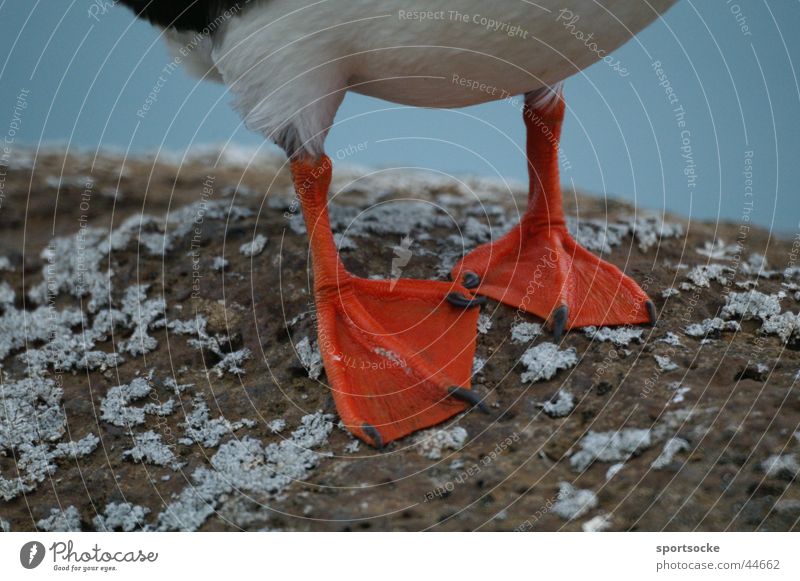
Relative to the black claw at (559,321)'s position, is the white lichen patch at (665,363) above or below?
below

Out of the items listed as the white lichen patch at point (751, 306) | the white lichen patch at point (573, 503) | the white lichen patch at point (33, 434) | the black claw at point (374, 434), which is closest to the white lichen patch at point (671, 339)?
the white lichen patch at point (751, 306)

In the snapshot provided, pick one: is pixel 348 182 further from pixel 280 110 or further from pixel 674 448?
pixel 674 448

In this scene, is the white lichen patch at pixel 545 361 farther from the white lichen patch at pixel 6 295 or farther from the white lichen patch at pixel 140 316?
the white lichen patch at pixel 6 295

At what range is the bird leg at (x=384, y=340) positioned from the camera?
2.76 meters

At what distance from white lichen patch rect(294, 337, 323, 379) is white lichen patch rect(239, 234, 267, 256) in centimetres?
80

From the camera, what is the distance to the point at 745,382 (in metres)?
2.57

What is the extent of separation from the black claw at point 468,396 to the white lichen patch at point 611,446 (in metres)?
0.40

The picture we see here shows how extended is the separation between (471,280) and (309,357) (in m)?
0.80

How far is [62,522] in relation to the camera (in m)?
2.57

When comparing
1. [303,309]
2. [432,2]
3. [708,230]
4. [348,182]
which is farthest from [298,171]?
[708,230]

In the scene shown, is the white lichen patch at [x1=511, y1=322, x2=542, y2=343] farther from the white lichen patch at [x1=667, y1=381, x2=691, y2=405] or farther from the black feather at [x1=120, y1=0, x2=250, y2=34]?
the black feather at [x1=120, y1=0, x2=250, y2=34]

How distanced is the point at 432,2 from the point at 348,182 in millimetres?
2666

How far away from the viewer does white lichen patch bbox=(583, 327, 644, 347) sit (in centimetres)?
297

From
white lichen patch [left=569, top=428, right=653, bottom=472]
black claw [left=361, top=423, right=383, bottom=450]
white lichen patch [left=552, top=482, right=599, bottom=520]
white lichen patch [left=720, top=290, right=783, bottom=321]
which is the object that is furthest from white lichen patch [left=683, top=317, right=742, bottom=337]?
black claw [left=361, top=423, right=383, bottom=450]
